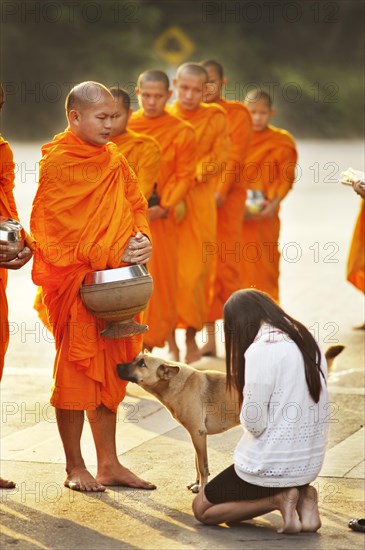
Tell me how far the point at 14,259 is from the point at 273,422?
1535mm

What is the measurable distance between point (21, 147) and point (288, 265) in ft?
67.5

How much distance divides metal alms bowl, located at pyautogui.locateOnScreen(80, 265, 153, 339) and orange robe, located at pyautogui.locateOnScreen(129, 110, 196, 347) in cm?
267

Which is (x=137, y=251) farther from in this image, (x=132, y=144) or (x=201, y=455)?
(x=132, y=144)

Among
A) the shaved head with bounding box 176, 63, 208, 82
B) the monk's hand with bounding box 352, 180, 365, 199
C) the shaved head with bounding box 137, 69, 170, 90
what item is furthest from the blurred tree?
the monk's hand with bounding box 352, 180, 365, 199

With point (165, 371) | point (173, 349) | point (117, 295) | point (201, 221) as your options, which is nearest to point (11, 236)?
point (117, 295)

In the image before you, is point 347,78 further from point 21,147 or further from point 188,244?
point 188,244

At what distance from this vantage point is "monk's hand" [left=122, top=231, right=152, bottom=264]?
6.58 meters

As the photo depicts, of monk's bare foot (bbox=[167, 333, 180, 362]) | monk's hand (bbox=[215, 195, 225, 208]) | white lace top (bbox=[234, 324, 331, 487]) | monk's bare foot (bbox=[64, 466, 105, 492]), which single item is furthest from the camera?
monk's hand (bbox=[215, 195, 225, 208])

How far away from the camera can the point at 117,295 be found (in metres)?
6.43

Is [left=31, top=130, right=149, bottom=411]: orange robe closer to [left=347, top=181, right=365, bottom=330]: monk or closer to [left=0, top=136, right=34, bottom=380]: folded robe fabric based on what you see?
[left=0, top=136, right=34, bottom=380]: folded robe fabric

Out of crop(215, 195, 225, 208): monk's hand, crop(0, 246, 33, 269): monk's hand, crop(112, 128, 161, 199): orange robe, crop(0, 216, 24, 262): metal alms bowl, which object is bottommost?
crop(0, 246, 33, 269): monk's hand

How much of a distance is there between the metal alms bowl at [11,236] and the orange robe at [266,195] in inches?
208

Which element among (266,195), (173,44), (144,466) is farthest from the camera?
(173,44)

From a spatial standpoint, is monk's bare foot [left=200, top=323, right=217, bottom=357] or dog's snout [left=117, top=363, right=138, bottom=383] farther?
monk's bare foot [left=200, top=323, right=217, bottom=357]
